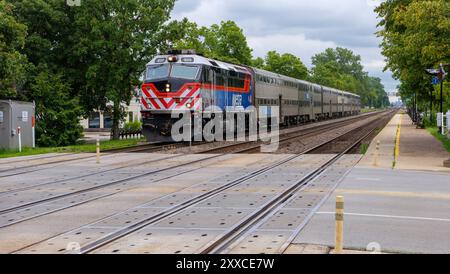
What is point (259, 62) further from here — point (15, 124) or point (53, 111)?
point (15, 124)

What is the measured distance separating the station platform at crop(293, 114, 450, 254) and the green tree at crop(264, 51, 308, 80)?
73.4 meters

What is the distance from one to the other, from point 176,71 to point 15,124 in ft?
26.7

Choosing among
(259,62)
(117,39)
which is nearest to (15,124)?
(117,39)

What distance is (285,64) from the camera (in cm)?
9188

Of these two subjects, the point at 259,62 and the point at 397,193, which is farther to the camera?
the point at 259,62

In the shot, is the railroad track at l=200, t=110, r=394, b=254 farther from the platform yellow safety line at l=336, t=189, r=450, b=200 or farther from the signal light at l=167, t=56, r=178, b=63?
the signal light at l=167, t=56, r=178, b=63

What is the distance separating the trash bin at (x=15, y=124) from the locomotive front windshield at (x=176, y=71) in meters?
6.40

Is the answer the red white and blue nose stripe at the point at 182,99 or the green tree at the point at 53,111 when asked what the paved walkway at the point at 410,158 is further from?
the green tree at the point at 53,111

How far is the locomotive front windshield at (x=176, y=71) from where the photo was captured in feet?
91.2

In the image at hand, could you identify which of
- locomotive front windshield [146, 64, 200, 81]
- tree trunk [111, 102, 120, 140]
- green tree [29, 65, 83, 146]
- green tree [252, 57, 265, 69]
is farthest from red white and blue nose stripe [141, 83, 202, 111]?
green tree [252, 57, 265, 69]

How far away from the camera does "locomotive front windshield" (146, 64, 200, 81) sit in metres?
27.8

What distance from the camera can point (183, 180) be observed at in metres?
15.4

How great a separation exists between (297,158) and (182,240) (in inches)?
557

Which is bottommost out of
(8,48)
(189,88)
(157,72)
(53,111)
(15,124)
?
(15,124)
